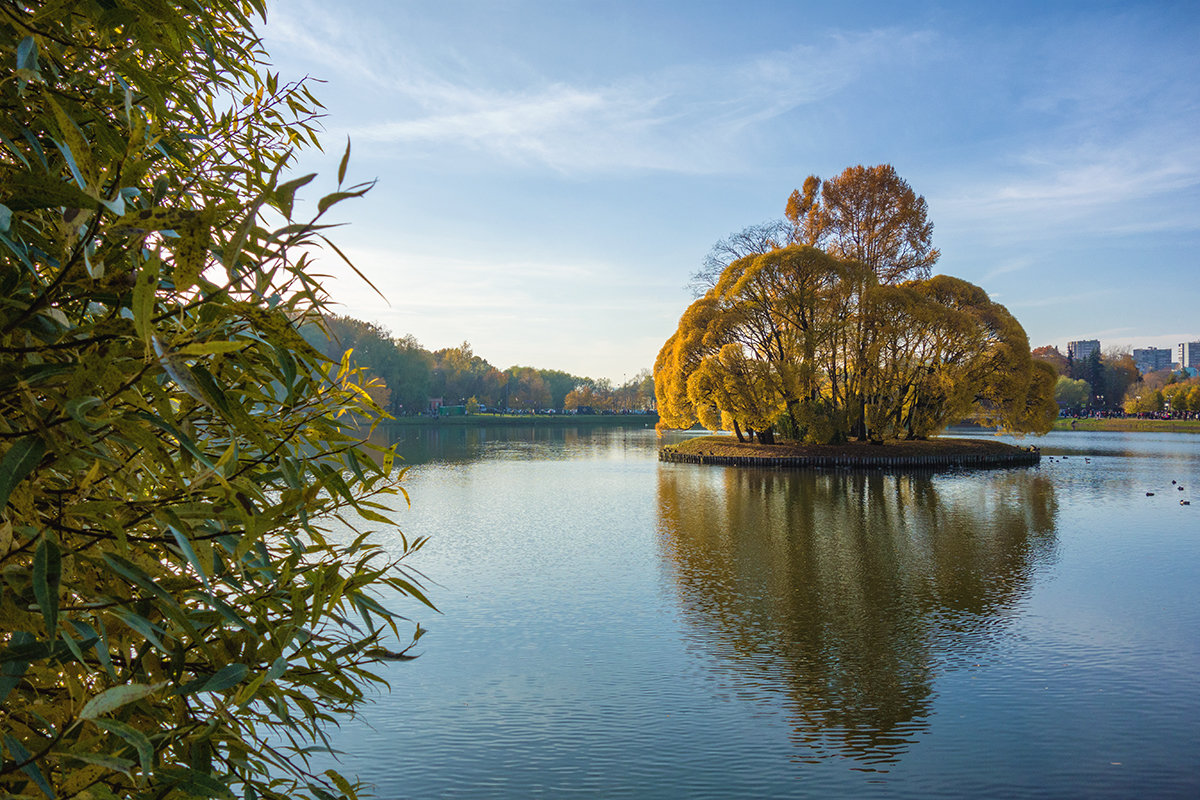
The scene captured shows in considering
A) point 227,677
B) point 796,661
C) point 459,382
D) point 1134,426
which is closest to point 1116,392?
point 1134,426

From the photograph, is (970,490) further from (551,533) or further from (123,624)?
(123,624)

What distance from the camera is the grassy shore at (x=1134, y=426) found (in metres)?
64.0

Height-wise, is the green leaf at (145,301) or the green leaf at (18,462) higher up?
the green leaf at (145,301)

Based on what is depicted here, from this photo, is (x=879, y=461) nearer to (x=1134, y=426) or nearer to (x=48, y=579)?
(x=48, y=579)

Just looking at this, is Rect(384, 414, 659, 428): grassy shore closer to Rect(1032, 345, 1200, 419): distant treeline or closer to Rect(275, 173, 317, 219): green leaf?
Rect(1032, 345, 1200, 419): distant treeline

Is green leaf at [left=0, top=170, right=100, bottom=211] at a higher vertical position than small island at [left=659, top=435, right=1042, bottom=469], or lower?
higher

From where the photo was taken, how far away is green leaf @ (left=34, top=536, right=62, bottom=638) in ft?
3.64

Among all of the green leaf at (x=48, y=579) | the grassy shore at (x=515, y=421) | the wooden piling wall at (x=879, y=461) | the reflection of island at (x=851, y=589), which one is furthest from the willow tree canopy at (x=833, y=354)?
the grassy shore at (x=515, y=421)

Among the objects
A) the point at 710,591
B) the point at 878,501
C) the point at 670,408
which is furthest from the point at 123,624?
the point at 670,408

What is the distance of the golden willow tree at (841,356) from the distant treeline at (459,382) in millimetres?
32687

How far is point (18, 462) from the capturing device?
42.9 inches

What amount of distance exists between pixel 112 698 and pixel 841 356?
109ft

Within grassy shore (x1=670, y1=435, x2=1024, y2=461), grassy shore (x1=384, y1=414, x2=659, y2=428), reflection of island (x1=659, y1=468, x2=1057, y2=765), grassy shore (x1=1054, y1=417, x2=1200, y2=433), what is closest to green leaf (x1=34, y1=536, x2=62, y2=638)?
reflection of island (x1=659, y1=468, x2=1057, y2=765)

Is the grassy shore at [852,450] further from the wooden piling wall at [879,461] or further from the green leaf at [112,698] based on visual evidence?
the green leaf at [112,698]
